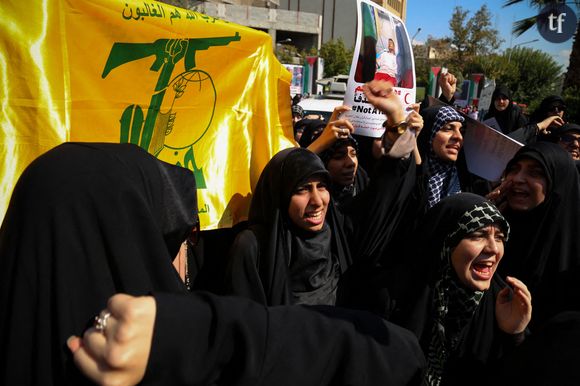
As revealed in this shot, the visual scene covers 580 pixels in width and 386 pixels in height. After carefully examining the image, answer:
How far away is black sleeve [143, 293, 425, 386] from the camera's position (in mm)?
833

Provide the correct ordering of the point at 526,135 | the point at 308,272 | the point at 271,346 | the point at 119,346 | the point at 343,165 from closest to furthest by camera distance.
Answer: the point at 119,346
the point at 271,346
the point at 308,272
the point at 343,165
the point at 526,135

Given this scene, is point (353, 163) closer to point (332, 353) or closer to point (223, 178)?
point (223, 178)

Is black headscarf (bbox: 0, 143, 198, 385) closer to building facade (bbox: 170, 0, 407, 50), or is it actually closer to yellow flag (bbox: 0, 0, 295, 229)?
yellow flag (bbox: 0, 0, 295, 229)

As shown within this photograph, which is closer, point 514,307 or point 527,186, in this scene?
point 514,307

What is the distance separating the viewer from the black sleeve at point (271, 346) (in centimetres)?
83

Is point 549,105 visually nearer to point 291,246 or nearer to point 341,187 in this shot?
point 341,187

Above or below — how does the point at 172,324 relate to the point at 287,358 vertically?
above

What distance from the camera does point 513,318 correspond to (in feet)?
5.76

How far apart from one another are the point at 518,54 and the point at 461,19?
22.1 feet

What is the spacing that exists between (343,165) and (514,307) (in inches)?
60.7

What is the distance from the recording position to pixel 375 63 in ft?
9.66

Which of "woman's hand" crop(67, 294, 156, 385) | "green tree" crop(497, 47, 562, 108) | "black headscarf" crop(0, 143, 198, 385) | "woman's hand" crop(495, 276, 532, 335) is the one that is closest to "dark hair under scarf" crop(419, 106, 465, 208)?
"woman's hand" crop(495, 276, 532, 335)

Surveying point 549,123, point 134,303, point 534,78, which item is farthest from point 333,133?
point 534,78

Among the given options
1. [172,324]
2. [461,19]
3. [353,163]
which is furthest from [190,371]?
[461,19]
